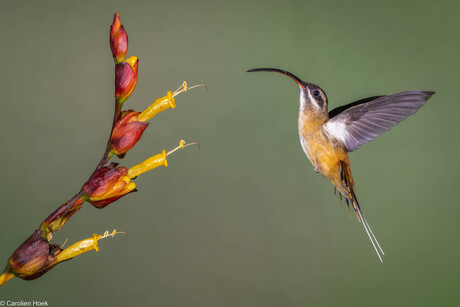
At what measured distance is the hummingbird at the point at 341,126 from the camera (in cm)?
71

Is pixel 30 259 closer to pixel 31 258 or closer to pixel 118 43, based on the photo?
pixel 31 258

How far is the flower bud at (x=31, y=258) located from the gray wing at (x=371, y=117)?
0.50 metres

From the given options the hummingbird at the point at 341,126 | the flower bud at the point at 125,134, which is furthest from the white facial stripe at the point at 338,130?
the flower bud at the point at 125,134

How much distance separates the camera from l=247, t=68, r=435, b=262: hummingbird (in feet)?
2.32

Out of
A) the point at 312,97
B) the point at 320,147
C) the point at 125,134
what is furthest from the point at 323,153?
the point at 125,134

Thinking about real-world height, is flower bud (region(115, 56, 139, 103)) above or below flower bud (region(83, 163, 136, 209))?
above

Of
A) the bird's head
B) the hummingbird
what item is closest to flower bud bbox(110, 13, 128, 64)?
the hummingbird

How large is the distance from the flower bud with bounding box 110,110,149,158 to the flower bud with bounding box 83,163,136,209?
28 millimetres

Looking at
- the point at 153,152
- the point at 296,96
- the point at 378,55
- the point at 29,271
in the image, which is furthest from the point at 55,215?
the point at 378,55

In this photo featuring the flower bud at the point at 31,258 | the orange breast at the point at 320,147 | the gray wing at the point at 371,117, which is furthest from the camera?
the orange breast at the point at 320,147

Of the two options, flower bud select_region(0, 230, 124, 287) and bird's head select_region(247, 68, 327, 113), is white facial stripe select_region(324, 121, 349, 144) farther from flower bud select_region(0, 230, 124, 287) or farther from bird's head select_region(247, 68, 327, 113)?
flower bud select_region(0, 230, 124, 287)

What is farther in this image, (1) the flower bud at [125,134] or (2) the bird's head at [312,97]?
(2) the bird's head at [312,97]

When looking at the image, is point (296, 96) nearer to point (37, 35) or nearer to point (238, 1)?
point (238, 1)

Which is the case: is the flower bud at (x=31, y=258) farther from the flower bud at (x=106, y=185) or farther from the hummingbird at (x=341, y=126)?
the hummingbird at (x=341, y=126)
